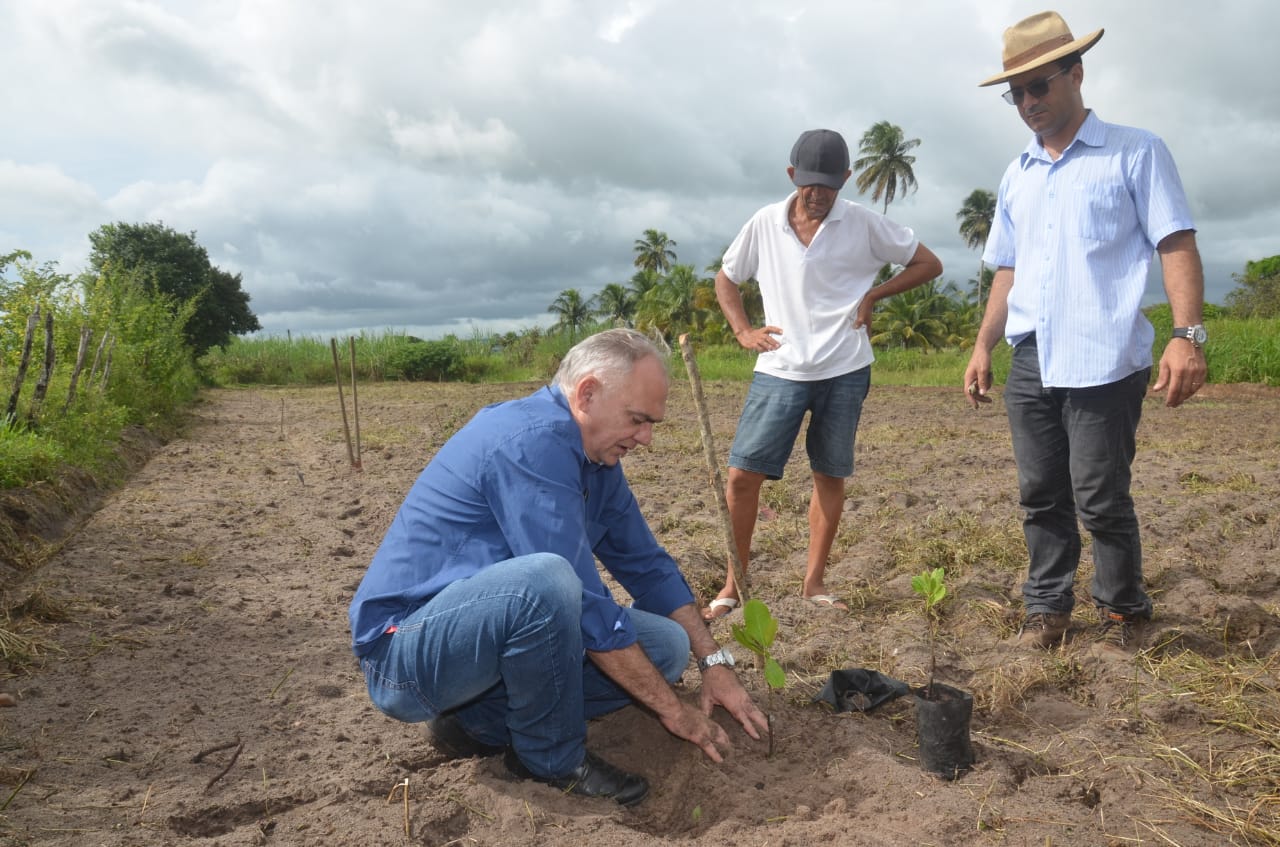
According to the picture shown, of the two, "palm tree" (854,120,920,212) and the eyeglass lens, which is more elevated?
"palm tree" (854,120,920,212)

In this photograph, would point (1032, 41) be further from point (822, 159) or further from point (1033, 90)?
point (822, 159)

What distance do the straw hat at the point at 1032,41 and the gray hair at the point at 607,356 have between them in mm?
1619

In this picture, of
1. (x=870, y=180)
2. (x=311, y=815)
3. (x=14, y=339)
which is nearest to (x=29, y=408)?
(x=14, y=339)

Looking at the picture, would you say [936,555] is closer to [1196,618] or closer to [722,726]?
[1196,618]

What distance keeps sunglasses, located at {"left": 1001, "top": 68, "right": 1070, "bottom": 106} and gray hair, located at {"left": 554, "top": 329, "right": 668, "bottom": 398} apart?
1630mm

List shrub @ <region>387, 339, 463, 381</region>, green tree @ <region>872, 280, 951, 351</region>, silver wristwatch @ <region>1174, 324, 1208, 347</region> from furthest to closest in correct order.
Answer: green tree @ <region>872, 280, 951, 351</region>
shrub @ <region>387, 339, 463, 381</region>
silver wristwatch @ <region>1174, 324, 1208, 347</region>

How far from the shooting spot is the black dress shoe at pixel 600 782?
237cm

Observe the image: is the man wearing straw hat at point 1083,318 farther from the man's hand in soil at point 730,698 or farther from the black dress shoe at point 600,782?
the black dress shoe at point 600,782

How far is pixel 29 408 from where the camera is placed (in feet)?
24.8

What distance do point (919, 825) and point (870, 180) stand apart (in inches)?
2071

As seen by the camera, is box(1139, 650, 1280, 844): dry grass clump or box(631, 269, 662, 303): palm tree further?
box(631, 269, 662, 303): palm tree

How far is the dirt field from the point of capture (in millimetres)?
2207

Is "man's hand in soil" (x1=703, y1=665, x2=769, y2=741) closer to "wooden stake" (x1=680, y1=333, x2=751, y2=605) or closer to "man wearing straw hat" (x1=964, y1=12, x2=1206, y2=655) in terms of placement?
"wooden stake" (x1=680, y1=333, x2=751, y2=605)

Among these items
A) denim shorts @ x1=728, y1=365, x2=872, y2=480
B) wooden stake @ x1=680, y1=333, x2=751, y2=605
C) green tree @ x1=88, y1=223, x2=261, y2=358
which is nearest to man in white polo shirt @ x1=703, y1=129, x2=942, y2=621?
denim shorts @ x1=728, y1=365, x2=872, y2=480
